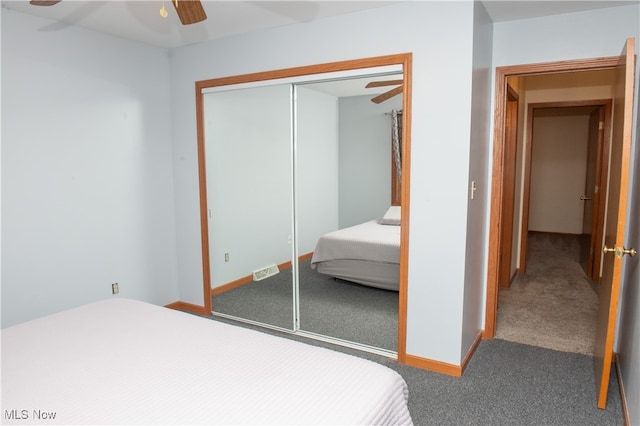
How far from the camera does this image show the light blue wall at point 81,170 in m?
2.79

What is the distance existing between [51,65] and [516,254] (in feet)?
16.7

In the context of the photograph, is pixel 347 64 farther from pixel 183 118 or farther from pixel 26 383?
pixel 26 383

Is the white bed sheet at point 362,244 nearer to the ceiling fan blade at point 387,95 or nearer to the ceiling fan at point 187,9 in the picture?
the ceiling fan blade at point 387,95

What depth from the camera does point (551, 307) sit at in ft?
13.2

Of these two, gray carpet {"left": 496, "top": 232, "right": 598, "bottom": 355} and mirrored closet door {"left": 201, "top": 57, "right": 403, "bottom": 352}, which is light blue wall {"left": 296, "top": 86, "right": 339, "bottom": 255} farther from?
gray carpet {"left": 496, "top": 232, "right": 598, "bottom": 355}

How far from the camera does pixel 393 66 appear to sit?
9.11 feet

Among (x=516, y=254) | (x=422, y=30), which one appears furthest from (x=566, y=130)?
(x=422, y=30)

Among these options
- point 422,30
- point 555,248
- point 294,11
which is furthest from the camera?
point 555,248

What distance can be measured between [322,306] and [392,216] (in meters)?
1.09

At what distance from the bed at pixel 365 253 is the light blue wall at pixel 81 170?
1491mm

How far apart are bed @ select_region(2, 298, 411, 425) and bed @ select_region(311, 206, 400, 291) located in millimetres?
1501

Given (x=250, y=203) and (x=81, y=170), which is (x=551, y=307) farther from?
(x=81, y=170)

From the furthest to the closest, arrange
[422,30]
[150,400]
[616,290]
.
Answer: [422,30], [616,290], [150,400]

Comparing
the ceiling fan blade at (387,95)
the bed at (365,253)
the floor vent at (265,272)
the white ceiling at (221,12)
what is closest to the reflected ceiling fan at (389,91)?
the ceiling fan blade at (387,95)
